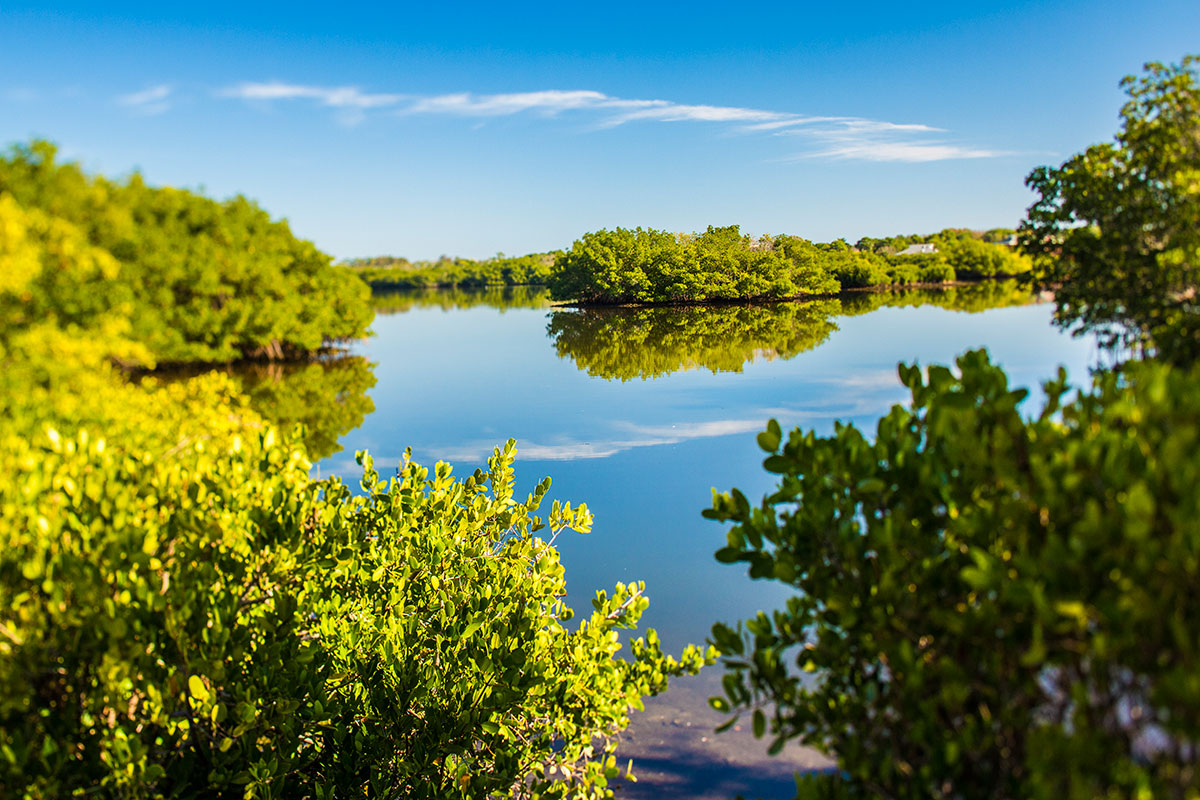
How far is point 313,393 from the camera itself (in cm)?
2969

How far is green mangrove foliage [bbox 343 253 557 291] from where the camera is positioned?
121 meters

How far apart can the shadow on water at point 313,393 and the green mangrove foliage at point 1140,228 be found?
16849 mm

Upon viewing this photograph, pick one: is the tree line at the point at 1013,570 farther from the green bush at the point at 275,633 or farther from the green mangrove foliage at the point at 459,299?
the green mangrove foliage at the point at 459,299

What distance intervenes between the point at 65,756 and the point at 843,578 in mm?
3158

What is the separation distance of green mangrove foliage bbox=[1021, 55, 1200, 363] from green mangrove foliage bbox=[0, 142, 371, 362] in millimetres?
5610

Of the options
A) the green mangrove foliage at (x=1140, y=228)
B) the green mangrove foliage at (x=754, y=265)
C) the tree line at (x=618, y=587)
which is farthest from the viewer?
the green mangrove foliage at (x=754, y=265)

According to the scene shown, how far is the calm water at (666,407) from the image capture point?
361 inches

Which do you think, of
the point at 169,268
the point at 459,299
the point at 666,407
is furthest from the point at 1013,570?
the point at 459,299

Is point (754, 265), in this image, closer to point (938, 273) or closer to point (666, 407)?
point (938, 273)

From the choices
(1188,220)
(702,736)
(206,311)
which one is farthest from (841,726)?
(206,311)

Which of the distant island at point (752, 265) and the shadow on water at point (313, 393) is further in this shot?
the distant island at point (752, 265)

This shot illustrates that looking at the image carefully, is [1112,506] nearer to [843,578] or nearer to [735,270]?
[843,578]

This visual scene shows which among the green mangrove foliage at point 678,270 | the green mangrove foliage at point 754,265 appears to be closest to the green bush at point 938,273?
the green mangrove foliage at point 754,265

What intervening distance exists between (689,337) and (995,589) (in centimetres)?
3913
